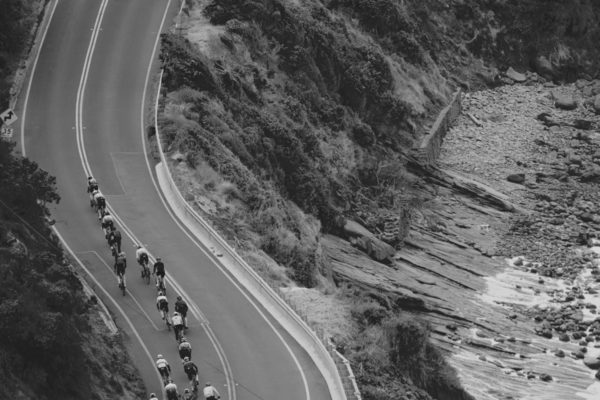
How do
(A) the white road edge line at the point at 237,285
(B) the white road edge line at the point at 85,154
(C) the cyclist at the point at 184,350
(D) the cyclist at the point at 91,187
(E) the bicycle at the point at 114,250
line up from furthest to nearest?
(D) the cyclist at the point at 91,187, (E) the bicycle at the point at 114,250, (A) the white road edge line at the point at 237,285, (B) the white road edge line at the point at 85,154, (C) the cyclist at the point at 184,350

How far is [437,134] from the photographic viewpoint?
206ft

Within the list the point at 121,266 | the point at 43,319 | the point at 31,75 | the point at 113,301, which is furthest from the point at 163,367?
the point at 31,75

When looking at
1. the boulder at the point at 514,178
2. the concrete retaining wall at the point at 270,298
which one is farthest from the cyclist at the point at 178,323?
the boulder at the point at 514,178

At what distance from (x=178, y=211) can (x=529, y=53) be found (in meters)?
45.9

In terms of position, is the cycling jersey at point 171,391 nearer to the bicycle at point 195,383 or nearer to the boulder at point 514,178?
the bicycle at point 195,383

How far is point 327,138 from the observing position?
5488 cm

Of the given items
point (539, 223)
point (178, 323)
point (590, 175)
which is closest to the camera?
point (178, 323)

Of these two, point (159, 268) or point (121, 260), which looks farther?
point (121, 260)

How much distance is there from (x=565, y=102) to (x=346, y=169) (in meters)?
23.3

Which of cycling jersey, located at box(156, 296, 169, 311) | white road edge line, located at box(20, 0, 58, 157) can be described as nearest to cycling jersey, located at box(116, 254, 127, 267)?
cycling jersey, located at box(156, 296, 169, 311)

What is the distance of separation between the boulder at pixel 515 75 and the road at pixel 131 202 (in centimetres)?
2779

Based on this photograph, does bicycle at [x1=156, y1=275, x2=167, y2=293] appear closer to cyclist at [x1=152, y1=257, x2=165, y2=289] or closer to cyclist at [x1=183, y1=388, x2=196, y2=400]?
cyclist at [x1=152, y1=257, x2=165, y2=289]

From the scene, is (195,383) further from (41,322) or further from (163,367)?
(41,322)

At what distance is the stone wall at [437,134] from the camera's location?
2355 inches
